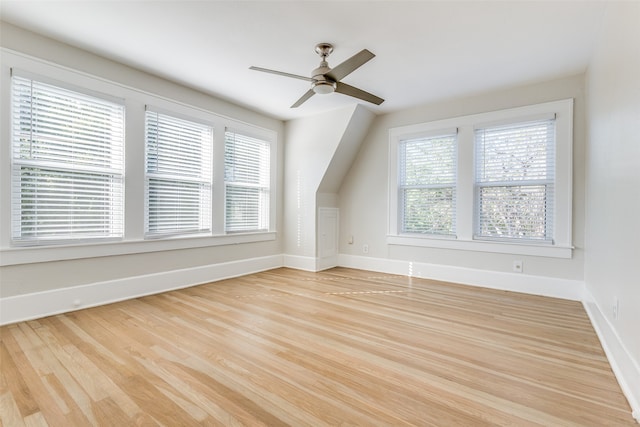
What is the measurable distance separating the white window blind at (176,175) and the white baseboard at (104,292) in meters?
0.53

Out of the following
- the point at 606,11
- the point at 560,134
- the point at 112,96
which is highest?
the point at 606,11

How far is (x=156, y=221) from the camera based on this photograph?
3.52 m

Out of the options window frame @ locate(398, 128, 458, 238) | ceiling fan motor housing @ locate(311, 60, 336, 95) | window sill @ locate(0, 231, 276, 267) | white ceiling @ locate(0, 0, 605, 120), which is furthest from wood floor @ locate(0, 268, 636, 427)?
white ceiling @ locate(0, 0, 605, 120)

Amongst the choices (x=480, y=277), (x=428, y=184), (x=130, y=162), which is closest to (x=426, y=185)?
(x=428, y=184)

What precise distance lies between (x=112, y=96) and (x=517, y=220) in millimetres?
4816

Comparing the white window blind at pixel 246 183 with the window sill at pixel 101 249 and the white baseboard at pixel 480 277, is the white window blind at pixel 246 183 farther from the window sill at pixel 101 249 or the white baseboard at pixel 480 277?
the white baseboard at pixel 480 277

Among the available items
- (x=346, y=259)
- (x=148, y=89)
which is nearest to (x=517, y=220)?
(x=346, y=259)

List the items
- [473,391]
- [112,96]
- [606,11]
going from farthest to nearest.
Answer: [112,96]
[606,11]
[473,391]

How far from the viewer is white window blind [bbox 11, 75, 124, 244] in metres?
2.59

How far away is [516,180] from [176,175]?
4.18 m

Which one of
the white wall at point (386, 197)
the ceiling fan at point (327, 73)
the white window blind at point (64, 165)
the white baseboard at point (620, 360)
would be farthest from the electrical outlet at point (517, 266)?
the white window blind at point (64, 165)

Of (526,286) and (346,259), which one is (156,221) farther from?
(526,286)

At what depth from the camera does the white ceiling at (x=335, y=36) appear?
2291 millimetres

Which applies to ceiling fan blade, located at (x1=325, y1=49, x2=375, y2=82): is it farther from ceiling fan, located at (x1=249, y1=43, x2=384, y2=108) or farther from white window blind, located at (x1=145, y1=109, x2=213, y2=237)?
white window blind, located at (x1=145, y1=109, x2=213, y2=237)
